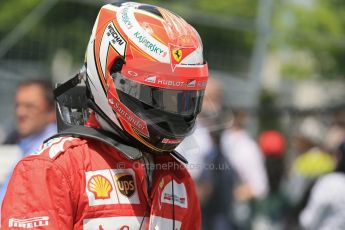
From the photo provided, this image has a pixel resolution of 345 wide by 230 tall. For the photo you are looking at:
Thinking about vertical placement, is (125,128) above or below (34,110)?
above

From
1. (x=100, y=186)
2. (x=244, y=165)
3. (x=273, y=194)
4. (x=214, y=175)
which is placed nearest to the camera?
(x=100, y=186)

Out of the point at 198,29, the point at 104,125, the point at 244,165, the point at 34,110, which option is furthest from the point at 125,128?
the point at 198,29

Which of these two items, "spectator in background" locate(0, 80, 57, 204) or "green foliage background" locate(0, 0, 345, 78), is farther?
"green foliage background" locate(0, 0, 345, 78)

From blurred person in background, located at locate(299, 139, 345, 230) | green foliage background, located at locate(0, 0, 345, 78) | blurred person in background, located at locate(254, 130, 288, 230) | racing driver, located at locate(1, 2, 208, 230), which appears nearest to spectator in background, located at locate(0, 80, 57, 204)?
green foliage background, located at locate(0, 0, 345, 78)

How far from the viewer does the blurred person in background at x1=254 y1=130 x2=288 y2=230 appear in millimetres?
9234

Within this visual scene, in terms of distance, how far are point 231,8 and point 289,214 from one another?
11.3ft

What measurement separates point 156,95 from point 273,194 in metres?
6.72

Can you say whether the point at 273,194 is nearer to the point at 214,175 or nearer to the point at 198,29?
the point at 214,175

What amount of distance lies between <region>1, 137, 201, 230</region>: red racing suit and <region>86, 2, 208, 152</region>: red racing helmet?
0.13m

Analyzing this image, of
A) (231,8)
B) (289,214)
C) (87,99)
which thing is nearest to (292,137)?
(231,8)

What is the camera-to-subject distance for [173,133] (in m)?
2.75

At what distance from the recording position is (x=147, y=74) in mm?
2672

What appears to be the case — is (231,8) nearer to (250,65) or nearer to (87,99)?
(250,65)

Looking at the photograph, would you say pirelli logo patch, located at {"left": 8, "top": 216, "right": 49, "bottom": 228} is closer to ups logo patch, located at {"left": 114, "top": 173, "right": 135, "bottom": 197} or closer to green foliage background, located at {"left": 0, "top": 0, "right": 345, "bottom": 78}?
ups logo patch, located at {"left": 114, "top": 173, "right": 135, "bottom": 197}
